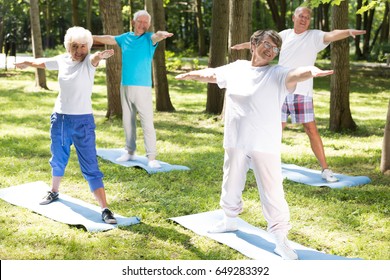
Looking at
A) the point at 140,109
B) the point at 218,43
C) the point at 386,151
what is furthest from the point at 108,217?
the point at 218,43

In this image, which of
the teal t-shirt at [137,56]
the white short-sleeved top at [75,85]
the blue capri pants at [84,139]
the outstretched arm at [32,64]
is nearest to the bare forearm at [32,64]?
the outstretched arm at [32,64]

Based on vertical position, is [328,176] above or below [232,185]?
below

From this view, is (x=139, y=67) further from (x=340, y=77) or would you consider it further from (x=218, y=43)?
(x=218, y=43)

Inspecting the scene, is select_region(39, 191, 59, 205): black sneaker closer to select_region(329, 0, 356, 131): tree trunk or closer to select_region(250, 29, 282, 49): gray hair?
select_region(250, 29, 282, 49): gray hair

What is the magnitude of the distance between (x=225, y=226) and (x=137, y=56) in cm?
329

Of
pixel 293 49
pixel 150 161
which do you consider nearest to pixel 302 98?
pixel 293 49

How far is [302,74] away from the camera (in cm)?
462

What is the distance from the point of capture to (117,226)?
5.94 meters

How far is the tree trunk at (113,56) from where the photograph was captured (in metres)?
11.9

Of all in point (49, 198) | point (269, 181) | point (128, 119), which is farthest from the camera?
point (128, 119)

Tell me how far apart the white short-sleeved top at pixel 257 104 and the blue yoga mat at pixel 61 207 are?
173 centimetres

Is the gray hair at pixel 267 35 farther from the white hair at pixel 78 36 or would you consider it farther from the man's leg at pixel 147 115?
the man's leg at pixel 147 115

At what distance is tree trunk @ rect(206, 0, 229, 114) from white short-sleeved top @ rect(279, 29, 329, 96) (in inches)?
212
